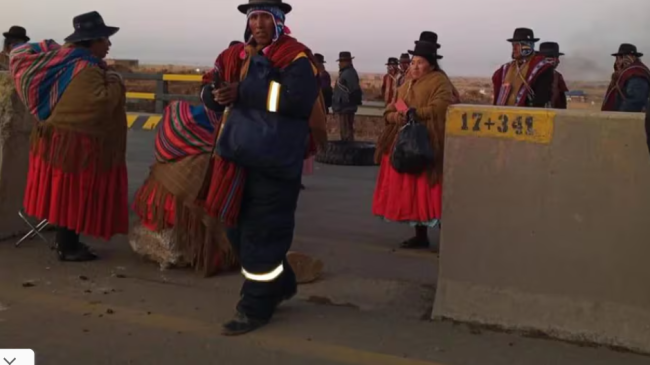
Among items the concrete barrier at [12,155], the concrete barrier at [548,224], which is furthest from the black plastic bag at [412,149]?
the concrete barrier at [12,155]

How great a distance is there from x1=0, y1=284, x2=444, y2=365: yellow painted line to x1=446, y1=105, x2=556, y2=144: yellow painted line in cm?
140

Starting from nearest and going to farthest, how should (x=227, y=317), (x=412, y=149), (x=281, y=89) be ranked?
(x=281, y=89)
(x=227, y=317)
(x=412, y=149)

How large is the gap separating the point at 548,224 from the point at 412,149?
6.95 feet

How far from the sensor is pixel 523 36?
7.83m

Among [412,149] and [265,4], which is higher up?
[265,4]

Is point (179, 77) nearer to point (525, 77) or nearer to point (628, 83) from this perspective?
point (628, 83)

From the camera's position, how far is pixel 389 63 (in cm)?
1619

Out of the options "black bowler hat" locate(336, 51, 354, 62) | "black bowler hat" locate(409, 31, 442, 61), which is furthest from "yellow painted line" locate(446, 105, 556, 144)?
"black bowler hat" locate(336, 51, 354, 62)

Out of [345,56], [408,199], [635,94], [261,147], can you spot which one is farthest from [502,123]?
[345,56]

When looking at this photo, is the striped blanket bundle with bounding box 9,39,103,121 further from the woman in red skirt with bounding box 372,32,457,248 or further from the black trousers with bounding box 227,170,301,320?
the woman in red skirt with bounding box 372,32,457,248

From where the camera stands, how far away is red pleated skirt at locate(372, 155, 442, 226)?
6.69m

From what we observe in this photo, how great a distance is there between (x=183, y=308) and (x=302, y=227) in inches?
115

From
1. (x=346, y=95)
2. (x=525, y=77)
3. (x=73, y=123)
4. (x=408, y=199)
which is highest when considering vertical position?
(x=525, y=77)

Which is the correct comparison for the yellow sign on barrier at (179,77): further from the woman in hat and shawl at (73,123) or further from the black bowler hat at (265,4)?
the black bowler hat at (265,4)
